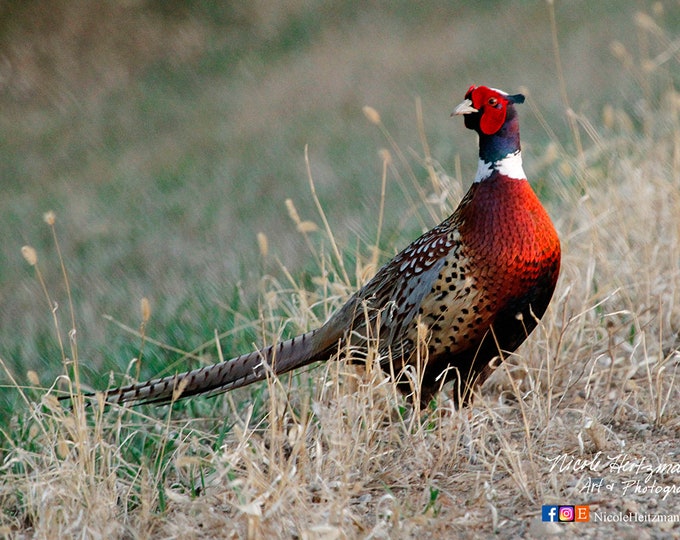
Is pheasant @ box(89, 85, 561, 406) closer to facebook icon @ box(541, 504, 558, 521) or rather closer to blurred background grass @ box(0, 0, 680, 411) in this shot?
facebook icon @ box(541, 504, 558, 521)

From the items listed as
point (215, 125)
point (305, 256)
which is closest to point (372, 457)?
point (305, 256)

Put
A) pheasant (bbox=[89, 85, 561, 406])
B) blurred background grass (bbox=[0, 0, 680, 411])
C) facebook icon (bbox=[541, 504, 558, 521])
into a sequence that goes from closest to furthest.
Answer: facebook icon (bbox=[541, 504, 558, 521])
pheasant (bbox=[89, 85, 561, 406])
blurred background grass (bbox=[0, 0, 680, 411])

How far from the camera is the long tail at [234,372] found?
315 cm

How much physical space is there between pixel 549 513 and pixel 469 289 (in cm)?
70

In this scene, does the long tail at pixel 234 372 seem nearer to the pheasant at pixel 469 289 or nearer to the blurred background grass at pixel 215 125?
the pheasant at pixel 469 289

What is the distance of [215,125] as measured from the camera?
27.2 ft

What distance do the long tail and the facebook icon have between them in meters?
0.92

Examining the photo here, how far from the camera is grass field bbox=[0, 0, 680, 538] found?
2.85m

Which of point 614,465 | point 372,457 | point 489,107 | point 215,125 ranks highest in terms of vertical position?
point 489,107

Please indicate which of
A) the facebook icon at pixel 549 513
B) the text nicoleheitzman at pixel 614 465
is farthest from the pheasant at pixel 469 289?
the facebook icon at pixel 549 513

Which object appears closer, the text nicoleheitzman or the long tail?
the text nicoleheitzman

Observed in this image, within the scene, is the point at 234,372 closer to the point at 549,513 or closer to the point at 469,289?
the point at 469,289

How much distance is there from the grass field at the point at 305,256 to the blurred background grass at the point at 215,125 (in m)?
0.03

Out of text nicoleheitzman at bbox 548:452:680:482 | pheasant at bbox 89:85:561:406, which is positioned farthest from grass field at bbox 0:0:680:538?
pheasant at bbox 89:85:561:406
